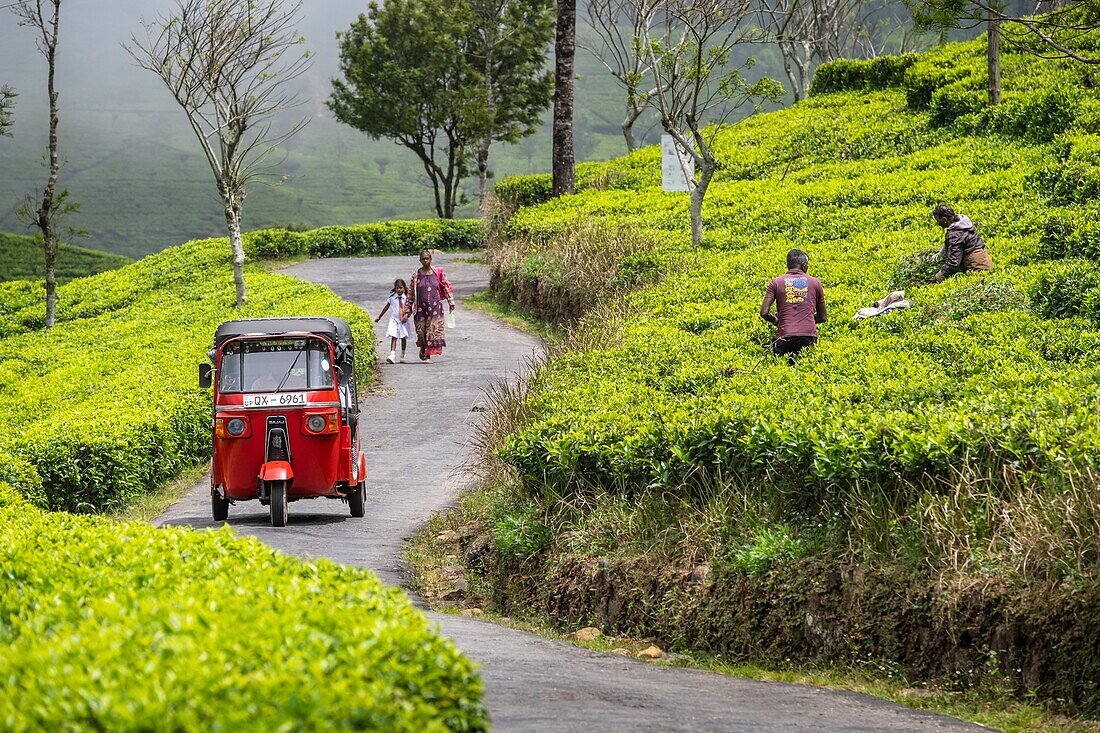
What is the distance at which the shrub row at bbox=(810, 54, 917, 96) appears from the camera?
119 ft

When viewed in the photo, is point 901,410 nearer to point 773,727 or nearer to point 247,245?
point 773,727

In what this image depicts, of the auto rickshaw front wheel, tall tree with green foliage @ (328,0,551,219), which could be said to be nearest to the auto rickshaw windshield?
the auto rickshaw front wheel

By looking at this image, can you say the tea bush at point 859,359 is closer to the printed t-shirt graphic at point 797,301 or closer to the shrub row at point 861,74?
the printed t-shirt graphic at point 797,301

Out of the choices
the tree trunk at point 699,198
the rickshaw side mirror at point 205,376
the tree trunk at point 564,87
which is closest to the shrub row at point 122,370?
the rickshaw side mirror at point 205,376

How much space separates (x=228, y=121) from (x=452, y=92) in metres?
32.8

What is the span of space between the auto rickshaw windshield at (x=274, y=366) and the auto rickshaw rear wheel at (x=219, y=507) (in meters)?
1.14

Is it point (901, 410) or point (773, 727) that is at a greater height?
point (901, 410)

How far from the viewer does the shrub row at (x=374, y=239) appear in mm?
42500

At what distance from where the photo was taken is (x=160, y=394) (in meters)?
17.7

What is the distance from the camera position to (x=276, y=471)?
41.6ft

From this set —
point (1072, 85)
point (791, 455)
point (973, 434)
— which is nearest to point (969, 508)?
point (973, 434)

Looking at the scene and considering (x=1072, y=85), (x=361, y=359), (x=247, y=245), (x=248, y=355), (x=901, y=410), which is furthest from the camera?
(x=247, y=245)

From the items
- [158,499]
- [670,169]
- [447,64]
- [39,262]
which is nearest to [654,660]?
[158,499]

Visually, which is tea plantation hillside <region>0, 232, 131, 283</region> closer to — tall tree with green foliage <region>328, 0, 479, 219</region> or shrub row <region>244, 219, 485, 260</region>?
tall tree with green foliage <region>328, 0, 479, 219</region>
